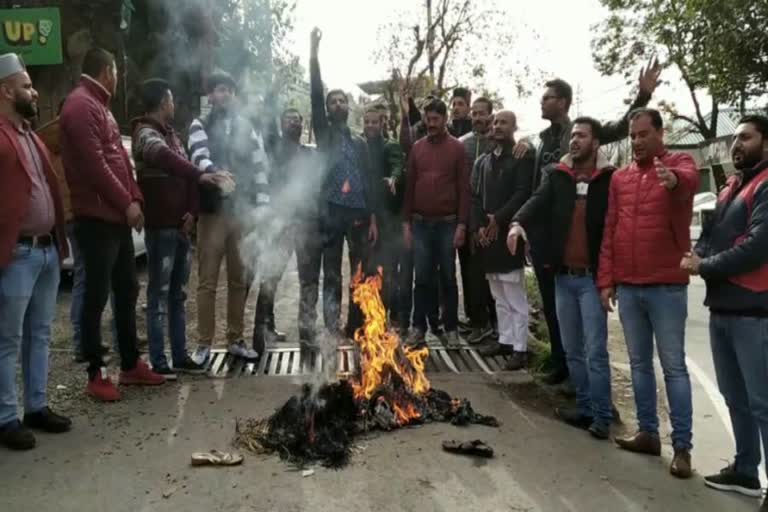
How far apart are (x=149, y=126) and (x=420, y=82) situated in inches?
889

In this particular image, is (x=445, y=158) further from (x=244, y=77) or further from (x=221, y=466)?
→ (x=221, y=466)

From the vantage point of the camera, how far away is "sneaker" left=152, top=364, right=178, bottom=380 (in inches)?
214

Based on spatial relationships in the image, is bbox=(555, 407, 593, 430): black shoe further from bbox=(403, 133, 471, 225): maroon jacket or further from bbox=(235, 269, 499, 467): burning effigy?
bbox=(403, 133, 471, 225): maroon jacket

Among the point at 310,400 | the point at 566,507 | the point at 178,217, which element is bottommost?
the point at 566,507

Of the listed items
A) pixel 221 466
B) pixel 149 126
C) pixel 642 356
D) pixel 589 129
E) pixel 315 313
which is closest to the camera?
pixel 221 466

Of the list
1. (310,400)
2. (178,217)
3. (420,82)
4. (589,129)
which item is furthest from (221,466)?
(420,82)

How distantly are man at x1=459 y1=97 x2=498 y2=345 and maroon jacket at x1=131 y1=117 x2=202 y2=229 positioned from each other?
291 cm

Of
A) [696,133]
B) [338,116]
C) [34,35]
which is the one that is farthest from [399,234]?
[696,133]

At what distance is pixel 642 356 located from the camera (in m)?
4.10

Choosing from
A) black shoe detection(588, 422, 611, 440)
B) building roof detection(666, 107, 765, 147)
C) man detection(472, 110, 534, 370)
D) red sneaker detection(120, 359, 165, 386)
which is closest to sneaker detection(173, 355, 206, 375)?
red sneaker detection(120, 359, 165, 386)

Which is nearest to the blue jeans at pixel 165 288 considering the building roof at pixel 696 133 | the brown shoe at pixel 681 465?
the brown shoe at pixel 681 465

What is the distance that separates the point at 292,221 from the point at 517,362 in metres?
2.76

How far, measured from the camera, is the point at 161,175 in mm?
5469

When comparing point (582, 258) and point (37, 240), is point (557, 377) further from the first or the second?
point (37, 240)
